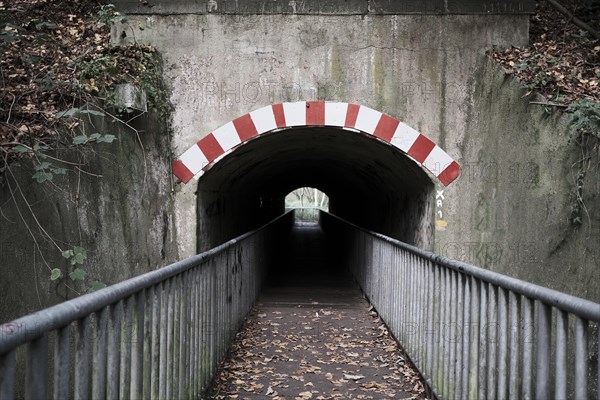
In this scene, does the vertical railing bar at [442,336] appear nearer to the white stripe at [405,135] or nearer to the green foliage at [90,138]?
the white stripe at [405,135]

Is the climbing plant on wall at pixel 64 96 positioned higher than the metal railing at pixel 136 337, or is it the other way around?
the climbing plant on wall at pixel 64 96

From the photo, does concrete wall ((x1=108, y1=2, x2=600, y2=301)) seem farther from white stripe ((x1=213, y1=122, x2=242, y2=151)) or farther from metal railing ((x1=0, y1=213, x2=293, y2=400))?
metal railing ((x1=0, y1=213, x2=293, y2=400))

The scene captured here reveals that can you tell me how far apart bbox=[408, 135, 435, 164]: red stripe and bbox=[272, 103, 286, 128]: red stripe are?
1.57 metres

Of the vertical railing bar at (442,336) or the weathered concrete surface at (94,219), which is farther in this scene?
the weathered concrete surface at (94,219)

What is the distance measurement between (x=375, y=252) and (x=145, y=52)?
A: 12.8ft

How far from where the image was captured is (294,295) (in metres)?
9.30

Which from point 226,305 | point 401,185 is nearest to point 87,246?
point 226,305

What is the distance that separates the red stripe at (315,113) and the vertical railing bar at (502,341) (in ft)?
13.6

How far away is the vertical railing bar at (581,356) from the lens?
78.7 inches

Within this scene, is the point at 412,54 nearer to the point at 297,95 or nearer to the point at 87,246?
the point at 297,95

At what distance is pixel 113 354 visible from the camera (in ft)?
7.77

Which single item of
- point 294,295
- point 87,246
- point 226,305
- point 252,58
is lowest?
point 294,295

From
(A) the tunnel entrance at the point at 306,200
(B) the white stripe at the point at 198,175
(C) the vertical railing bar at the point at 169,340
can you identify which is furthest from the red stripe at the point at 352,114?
(A) the tunnel entrance at the point at 306,200

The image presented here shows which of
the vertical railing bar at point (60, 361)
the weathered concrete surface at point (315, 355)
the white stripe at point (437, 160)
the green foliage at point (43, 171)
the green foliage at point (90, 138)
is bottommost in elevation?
the weathered concrete surface at point (315, 355)
